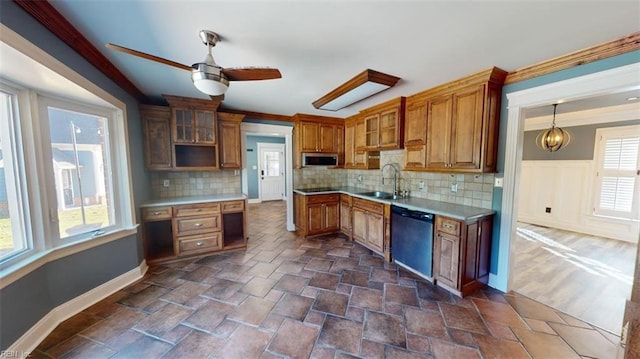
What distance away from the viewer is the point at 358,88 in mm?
2662

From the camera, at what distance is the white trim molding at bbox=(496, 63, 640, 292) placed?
1957 mm

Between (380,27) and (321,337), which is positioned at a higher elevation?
(380,27)

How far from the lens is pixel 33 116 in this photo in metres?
1.91

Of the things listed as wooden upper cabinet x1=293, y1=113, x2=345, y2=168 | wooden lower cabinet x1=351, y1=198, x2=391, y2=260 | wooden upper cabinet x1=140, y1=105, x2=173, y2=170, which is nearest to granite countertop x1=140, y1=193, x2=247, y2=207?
wooden upper cabinet x1=140, y1=105, x2=173, y2=170

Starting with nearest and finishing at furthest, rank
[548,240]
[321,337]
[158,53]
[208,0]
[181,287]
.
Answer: [208,0] → [321,337] → [158,53] → [181,287] → [548,240]

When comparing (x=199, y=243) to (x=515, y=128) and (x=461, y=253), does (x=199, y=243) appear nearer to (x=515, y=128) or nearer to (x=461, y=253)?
(x=461, y=253)

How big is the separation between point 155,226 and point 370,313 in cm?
342

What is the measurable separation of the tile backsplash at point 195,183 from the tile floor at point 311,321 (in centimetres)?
124

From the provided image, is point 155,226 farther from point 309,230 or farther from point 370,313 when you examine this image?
point 370,313

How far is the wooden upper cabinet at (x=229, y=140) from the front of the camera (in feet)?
12.1

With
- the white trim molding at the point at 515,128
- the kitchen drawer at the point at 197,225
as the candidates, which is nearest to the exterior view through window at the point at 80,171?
the kitchen drawer at the point at 197,225

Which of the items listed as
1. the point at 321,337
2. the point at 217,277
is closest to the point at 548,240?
the point at 321,337

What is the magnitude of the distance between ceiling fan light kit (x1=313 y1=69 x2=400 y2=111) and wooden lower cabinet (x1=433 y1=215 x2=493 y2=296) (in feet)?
5.39

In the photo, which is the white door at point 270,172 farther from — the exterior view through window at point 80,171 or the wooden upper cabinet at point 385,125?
the exterior view through window at point 80,171
